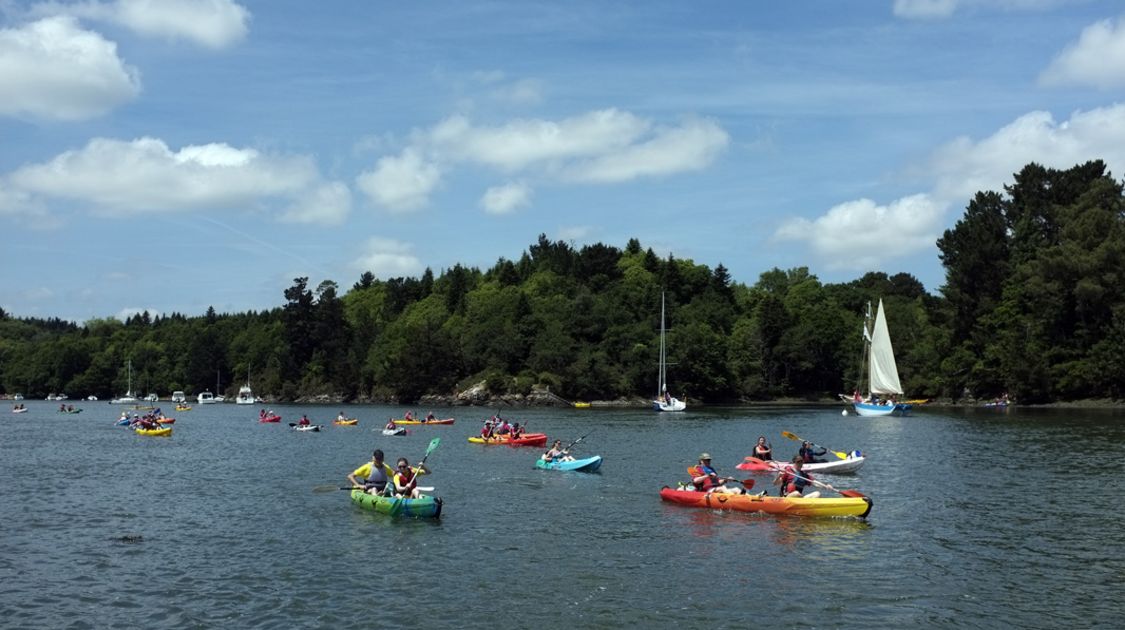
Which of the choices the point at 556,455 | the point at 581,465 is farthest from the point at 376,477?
the point at 556,455

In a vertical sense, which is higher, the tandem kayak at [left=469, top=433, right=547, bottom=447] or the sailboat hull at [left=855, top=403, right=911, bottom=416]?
the sailboat hull at [left=855, top=403, right=911, bottom=416]

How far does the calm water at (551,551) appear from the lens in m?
19.8

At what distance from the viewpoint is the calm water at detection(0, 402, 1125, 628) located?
19.8m

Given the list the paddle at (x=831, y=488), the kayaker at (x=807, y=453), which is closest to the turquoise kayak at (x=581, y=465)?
the kayaker at (x=807, y=453)

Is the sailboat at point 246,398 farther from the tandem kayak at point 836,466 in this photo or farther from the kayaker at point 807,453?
the tandem kayak at point 836,466

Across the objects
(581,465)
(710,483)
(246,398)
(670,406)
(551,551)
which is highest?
(670,406)

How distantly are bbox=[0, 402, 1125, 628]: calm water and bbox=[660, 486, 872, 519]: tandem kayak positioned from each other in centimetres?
45

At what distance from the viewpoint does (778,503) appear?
3125 cm

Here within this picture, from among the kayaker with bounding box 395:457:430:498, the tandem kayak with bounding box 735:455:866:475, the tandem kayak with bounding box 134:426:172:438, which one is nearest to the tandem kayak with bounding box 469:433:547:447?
the tandem kayak with bounding box 735:455:866:475

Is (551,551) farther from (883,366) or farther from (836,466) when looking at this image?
(883,366)

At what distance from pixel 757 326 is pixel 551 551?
139m

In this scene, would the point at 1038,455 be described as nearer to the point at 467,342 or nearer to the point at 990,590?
the point at 990,590

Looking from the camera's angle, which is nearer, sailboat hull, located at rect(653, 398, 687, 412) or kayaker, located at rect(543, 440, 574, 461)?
kayaker, located at rect(543, 440, 574, 461)

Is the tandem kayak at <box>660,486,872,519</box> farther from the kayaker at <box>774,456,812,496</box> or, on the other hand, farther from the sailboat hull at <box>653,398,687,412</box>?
the sailboat hull at <box>653,398,687,412</box>
